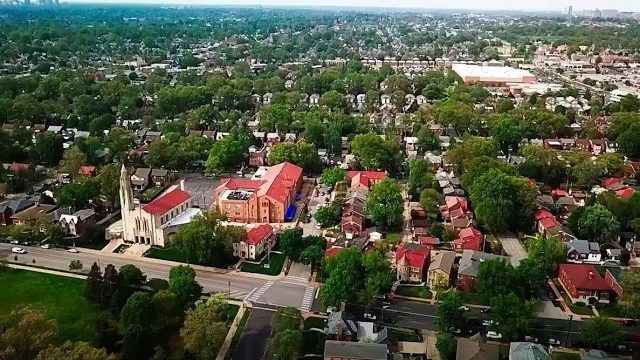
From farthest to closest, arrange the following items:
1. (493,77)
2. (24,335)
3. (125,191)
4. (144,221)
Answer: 1. (493,77)
2. (144,221)
3. (125,191)
4. (24,335)

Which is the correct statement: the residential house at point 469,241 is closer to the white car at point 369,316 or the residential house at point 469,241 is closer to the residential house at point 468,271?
the residential house at point 468,271

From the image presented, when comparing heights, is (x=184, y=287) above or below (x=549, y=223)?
above

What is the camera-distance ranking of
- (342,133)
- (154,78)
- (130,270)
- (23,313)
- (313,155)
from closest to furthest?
(23,313), (130,270), (313,155), (342,133), (154,78)

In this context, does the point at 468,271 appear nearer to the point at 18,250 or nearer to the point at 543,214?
the point at 543,214

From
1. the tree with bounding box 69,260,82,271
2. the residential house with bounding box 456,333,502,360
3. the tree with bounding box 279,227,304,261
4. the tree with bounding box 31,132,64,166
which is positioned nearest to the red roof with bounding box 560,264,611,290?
the residential house with bounding box 456,333,502,360

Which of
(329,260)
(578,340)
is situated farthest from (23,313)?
(578,340)

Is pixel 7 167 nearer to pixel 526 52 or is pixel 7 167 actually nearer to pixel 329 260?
pixel 329 260

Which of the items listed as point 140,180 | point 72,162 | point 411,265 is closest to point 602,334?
point 411,265

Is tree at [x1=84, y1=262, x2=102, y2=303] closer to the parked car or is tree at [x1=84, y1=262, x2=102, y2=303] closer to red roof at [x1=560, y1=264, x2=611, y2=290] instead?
the parked car
